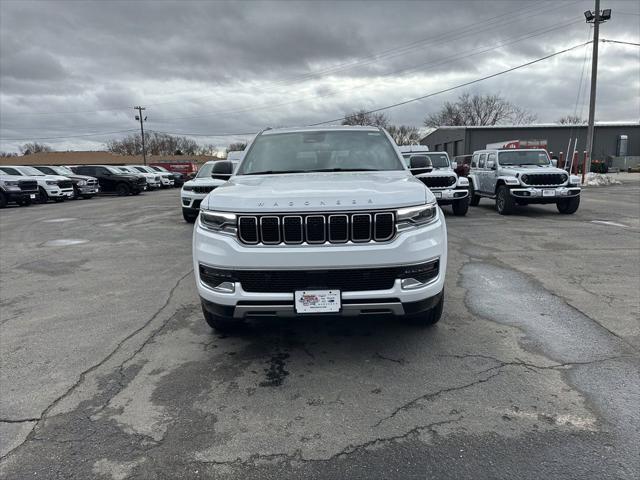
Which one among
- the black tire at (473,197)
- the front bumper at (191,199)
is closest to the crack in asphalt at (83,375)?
the front bumper at (191,199)

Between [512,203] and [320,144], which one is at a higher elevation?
[320,144]

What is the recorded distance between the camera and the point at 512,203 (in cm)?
1264

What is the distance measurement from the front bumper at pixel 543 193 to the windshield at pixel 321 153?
341 inches

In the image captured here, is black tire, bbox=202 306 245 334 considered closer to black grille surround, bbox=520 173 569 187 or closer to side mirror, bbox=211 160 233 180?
side mirror, bbox=211 160 233 180

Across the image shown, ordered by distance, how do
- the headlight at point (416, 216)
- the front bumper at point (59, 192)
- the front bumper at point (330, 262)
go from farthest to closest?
the front bumper at point (59, 192) < the headlight at point (416, 216) < the front bumper at point (330, 262)

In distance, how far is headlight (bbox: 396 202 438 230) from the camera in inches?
129

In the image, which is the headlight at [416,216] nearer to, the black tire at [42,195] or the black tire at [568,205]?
the black tire at [568,205]

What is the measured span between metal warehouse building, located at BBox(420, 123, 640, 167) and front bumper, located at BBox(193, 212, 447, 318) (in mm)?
49610

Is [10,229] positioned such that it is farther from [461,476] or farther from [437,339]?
[461,476]

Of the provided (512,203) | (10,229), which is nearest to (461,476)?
(512,203)

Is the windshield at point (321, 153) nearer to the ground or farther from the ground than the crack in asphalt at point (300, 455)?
farther from the ground

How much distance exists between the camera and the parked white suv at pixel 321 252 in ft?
10.4

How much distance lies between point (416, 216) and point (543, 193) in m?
10.6

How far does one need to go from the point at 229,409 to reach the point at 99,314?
2700mm
